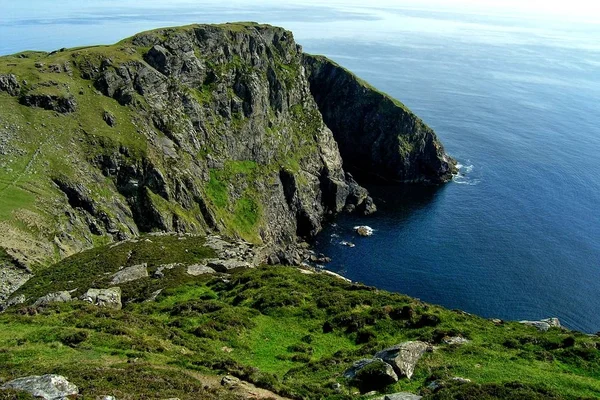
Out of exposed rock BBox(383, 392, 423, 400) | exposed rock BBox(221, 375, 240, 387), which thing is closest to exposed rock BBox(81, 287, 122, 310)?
exposed rock BBox(221, 375, 240, 387)

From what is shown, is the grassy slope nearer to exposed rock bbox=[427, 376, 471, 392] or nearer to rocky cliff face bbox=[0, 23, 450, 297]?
exposed rock bbox=[427, 376, 471, 392]

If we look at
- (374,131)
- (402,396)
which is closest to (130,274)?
(402,396)

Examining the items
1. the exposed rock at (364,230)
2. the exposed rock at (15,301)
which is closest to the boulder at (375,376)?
the exposed rock at (15,301)

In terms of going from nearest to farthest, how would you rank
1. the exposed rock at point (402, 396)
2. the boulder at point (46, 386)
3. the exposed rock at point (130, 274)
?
the boulder at point (46, 386)
the exposed rock at point (402, 396)
the exposed rock at point (130, 274)

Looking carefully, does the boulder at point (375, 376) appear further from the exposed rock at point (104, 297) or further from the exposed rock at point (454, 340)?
the exposed rock at point (104, 297)

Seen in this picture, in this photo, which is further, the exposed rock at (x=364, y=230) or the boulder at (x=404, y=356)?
the exposed rock at (x=364, y=230)

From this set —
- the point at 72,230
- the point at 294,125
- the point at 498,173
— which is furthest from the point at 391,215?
the point at 72,230

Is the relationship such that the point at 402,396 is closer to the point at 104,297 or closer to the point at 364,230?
the point at 104,297
